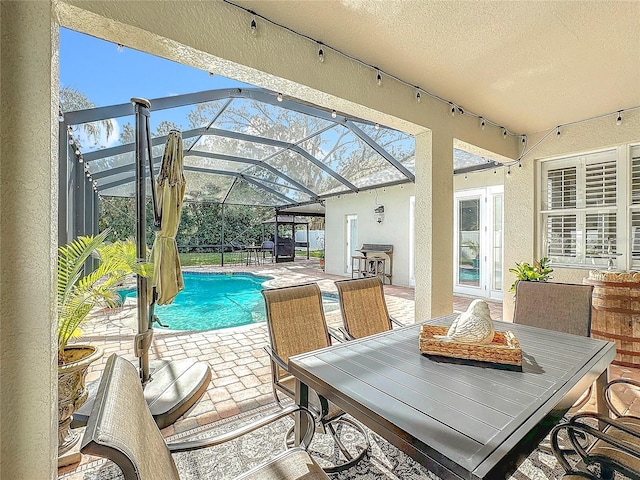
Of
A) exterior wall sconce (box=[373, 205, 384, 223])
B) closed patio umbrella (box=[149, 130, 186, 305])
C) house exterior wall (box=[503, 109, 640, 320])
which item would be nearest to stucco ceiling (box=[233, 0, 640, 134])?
house exterior wall (box=[503, 109, 640, 320])

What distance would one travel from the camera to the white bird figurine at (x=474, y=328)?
5.37 feet

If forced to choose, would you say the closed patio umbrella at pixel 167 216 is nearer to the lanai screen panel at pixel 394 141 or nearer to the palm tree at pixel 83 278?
the palm tree at pixel 83 278

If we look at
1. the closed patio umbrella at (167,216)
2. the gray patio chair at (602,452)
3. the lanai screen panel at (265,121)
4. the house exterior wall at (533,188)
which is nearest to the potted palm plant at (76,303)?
the closed patio umbrella at (167,216)

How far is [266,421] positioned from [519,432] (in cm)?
95

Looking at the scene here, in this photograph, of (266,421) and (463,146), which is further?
(463,146)

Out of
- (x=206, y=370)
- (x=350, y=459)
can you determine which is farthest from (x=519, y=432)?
(x=206, y=370)

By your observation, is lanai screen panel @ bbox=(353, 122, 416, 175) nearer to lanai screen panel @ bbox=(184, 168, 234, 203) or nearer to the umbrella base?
the umbrella base

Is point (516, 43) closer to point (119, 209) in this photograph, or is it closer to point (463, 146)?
point (463, 146)

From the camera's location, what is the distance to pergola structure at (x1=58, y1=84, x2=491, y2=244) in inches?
192

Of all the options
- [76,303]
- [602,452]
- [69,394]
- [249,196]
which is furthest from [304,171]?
[602,452]

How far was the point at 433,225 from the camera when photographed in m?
3.49

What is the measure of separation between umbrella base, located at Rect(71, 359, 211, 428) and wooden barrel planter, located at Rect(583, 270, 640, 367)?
3681 millimetres

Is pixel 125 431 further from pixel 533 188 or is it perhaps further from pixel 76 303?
pixel 533 188

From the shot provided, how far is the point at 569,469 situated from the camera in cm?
130
